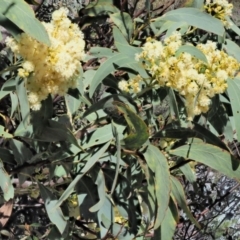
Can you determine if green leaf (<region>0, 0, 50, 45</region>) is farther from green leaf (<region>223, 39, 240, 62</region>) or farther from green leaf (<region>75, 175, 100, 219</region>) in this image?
green leaf (<region>223, 39, 240, 62</region>)

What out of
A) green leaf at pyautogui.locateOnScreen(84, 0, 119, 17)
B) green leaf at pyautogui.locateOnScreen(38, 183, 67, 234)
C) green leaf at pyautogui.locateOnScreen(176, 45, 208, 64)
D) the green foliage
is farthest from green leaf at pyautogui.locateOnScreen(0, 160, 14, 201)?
green leaf at pyautogui.locateOnScreen(84, 0, 119, 17)

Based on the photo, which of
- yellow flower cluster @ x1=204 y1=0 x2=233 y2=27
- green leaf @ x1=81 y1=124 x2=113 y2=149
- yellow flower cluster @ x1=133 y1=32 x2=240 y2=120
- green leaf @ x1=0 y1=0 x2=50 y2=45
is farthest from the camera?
yellow flower cluster @ x1=204 y1=0 x2=233 y2=27

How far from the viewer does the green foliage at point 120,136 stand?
1164 mm

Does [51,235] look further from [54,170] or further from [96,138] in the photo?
[96,138]

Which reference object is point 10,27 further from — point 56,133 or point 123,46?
point 123,46

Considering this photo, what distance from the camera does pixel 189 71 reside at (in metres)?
1.11

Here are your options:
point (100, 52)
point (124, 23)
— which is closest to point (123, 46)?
point (100, 52)

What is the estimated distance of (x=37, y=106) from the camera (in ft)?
3.47

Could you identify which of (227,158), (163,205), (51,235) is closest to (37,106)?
(163,205)

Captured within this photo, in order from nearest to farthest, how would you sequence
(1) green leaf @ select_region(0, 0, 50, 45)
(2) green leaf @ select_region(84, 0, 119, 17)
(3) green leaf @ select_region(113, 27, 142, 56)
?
(1) green leaf @ select_region(0, 0, 50, 45) → (3) green leaf @ select_region(113, 27, 142, 56) → (2) green leaf @ select_region(84, 0, 119, 17)

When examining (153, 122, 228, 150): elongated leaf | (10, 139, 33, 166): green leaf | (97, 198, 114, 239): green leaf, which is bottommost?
(97, 198, 114, 239): green leaf

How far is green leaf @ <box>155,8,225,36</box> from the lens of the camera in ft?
4.41

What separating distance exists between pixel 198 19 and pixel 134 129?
1.28ft

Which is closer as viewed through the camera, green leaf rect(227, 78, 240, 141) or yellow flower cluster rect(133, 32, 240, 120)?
yellow flower cluster rect(133, 32, 240, 120)
